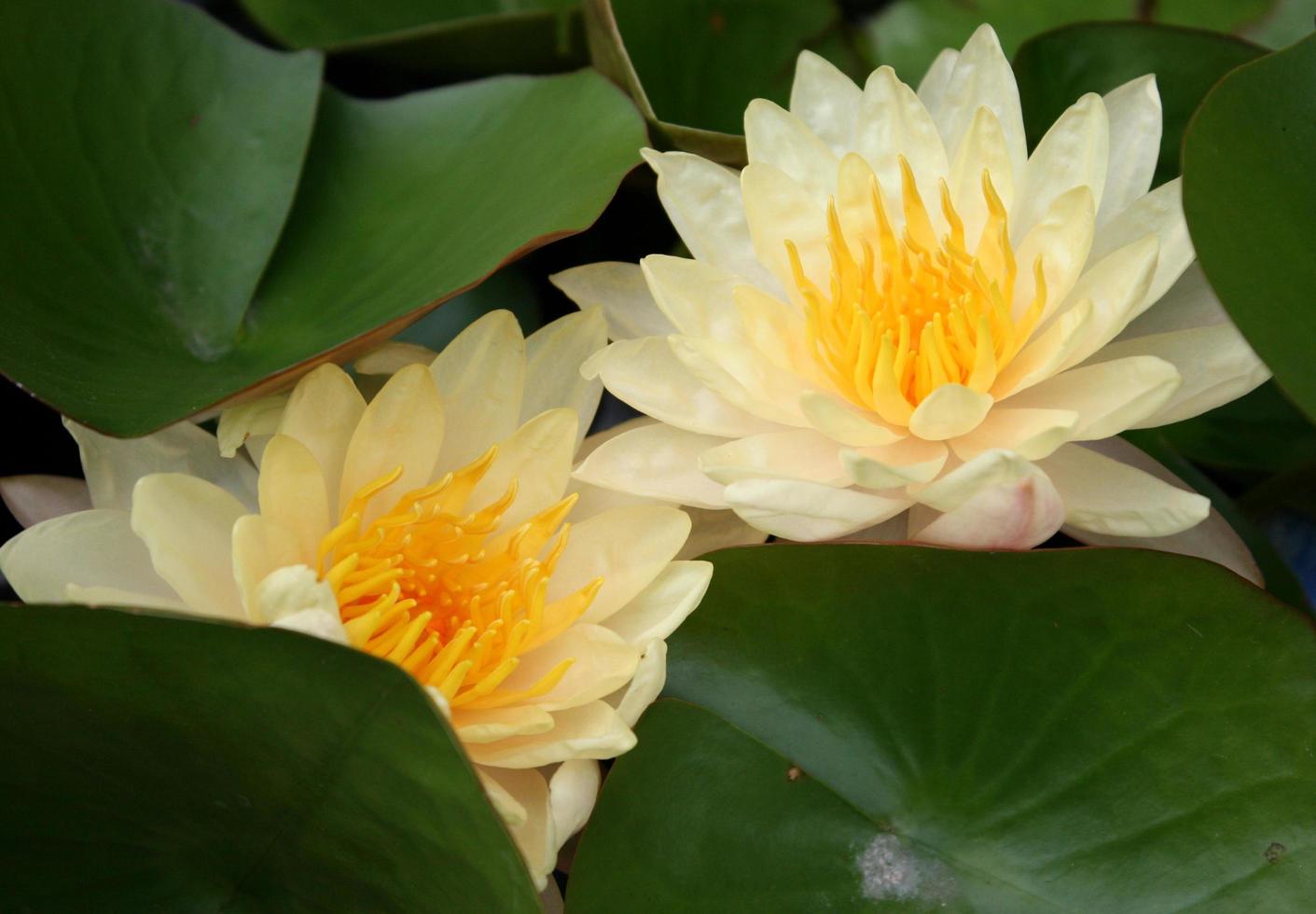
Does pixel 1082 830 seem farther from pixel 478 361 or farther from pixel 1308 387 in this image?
pixel 478 361

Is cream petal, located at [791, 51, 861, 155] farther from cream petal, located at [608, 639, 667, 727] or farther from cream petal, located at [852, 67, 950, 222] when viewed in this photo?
cream petal, located at [608, 639, 667, 727]

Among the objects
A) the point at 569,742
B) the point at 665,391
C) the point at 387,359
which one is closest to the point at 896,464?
the point at 665,391

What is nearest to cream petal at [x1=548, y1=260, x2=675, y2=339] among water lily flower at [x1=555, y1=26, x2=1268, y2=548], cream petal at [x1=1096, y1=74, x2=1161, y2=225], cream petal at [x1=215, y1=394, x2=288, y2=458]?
water lily flower at [x1=555, y1=26, x2=1268, y2=548]

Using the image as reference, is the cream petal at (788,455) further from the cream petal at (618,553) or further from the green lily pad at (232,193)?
the green lily pad at (232,193)

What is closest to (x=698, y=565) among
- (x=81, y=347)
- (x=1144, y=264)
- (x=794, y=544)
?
(x=794, y=544)

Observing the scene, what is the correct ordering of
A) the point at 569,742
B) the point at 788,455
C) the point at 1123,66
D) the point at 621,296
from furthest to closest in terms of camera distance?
the point at 1123,66 < the point at 621,296 < the point at 788,455 < the point at 569,742

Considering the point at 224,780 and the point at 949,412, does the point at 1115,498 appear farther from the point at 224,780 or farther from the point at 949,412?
the point at 224,780

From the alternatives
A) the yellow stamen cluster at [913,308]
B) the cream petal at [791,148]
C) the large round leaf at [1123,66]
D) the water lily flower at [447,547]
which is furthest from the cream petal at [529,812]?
the large round leaf at [1123,66]
